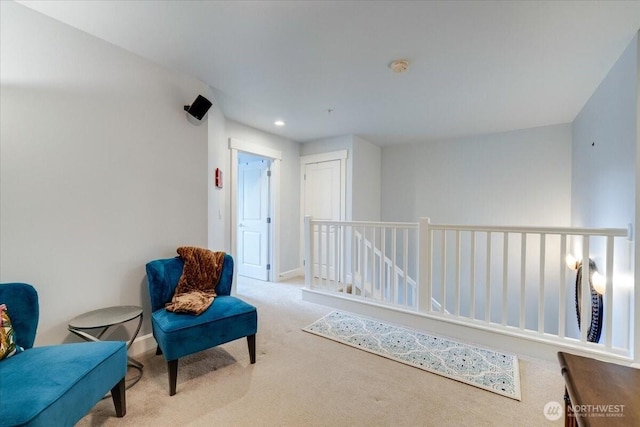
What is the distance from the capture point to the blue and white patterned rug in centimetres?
191

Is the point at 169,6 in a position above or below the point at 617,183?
above

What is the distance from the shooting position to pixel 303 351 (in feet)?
7.51

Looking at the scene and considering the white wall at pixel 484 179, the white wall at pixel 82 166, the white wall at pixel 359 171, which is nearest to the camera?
the white wall at pixel 82 166

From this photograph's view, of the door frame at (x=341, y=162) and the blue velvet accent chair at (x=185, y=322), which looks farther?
the door frame at (x=341, y=162)

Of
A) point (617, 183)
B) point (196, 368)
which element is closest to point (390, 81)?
point (617, 183)

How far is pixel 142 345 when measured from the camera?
2236mm

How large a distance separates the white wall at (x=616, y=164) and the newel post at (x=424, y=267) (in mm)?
1319

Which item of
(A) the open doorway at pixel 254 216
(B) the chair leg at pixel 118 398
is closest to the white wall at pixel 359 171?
(A) the open doorway at pixel 254 216

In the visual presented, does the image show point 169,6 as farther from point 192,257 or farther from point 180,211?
point 192,257

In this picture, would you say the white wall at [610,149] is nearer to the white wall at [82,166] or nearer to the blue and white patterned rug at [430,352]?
the blue and white patterned rug at [430,352]

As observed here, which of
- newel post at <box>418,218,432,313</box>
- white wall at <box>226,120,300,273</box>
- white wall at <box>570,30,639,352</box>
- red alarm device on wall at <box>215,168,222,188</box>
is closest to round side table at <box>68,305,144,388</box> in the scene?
red alarm device on wall at <box>215,168,222,188</box>

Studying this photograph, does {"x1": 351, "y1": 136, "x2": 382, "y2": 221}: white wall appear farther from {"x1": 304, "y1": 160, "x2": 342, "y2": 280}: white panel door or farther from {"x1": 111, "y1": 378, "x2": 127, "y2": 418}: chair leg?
{"x1": 111, "y1": 378, "x2": 127, "y2": 418}: chair leg

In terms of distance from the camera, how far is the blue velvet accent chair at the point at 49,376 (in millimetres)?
1047

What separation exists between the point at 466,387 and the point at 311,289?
78.6 inches
